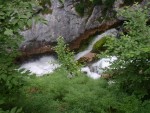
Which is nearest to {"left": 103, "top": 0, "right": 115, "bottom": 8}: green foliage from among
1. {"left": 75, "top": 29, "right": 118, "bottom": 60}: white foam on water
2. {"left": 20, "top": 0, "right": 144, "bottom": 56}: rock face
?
{"left": 20, "top": 0, "right": 144, "bottom": 56}: rock face

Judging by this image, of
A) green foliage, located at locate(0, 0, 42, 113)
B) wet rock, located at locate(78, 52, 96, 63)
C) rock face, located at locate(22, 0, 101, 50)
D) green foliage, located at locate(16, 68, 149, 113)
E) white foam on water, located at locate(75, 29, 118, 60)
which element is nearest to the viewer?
green foliage, located at locate(0, 0, 42, 113)

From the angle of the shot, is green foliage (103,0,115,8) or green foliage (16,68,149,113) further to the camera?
green foliage (103,0,115,8)

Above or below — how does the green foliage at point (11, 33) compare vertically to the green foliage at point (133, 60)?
above

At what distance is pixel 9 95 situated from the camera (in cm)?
519

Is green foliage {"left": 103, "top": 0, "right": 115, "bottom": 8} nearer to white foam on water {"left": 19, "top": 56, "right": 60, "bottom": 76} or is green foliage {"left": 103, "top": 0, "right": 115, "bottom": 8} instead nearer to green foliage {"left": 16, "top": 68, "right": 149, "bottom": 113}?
white foam on water {"left": 19, "top": 56, "right": 60, "bottom": 76}

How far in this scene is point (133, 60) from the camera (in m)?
6.41

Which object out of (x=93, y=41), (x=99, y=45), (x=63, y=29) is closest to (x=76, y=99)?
(x=99, y=45)

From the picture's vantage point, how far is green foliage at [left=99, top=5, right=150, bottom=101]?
5934mm

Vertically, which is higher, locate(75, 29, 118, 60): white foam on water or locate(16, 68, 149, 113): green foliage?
locate(16, 68, 149, 113): green foliage

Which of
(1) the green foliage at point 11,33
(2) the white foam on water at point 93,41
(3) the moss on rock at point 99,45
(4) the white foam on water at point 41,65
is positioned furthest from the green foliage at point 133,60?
(4) the white foam on water at point 41,65

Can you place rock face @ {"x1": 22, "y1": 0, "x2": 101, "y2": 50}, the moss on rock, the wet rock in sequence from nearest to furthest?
the wet rock < the moss on rock < rock face @ {"x1": 22, "y1": 0, "x2": 101, "y2": 50}

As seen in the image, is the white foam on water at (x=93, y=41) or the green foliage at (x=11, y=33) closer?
the green foliage at (x=11, y=33)

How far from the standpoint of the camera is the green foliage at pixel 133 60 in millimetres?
5934

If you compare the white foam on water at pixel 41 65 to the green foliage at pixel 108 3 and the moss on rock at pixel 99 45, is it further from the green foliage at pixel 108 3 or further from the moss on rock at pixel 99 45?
the green foliage at pixel 108 3
